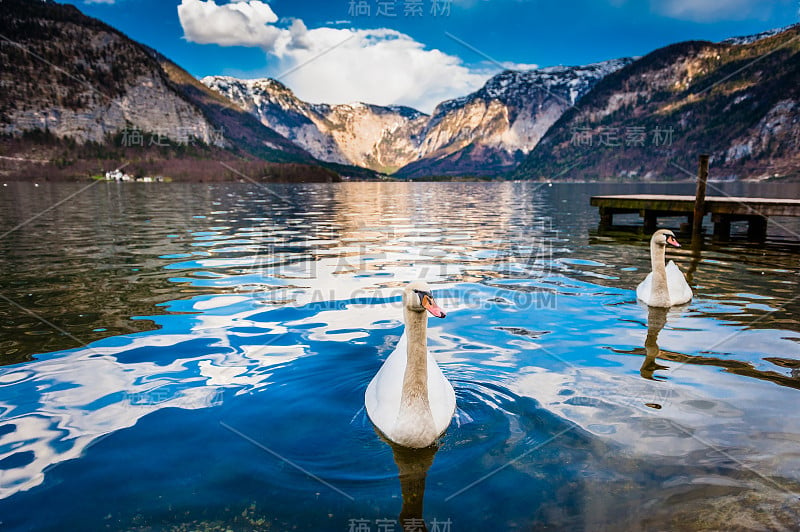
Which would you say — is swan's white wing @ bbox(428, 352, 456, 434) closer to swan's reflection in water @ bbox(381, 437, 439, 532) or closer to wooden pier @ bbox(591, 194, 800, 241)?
swan's reflection in water @ bbox(381, 437, 439, 532)

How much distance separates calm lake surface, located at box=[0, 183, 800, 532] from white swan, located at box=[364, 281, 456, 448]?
27 centimetres

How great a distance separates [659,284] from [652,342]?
109 inches

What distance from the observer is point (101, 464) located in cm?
535

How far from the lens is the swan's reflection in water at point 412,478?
4.49 metres

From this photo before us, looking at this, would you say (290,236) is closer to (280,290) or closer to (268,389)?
(280,290)

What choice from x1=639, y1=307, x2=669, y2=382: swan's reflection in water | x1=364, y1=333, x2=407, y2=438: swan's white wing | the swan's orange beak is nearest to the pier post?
x1=639, y1=307, x2=669, y2=382: swan's reflection in water

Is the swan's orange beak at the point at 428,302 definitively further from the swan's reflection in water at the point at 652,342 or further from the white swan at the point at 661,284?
the white swan at the point at 661,284

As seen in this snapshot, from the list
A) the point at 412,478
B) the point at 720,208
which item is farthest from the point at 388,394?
the point at 720,208

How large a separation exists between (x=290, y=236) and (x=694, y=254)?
19742 millimetres

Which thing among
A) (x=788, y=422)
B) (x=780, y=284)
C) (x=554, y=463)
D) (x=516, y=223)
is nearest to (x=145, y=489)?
(x=554, y=463)

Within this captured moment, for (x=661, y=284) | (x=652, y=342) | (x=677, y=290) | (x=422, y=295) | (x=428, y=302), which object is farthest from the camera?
(x=677, y=290)

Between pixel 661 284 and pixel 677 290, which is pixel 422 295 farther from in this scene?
pixel 677 290

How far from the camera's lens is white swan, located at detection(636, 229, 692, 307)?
11.5 meters

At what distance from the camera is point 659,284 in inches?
453
